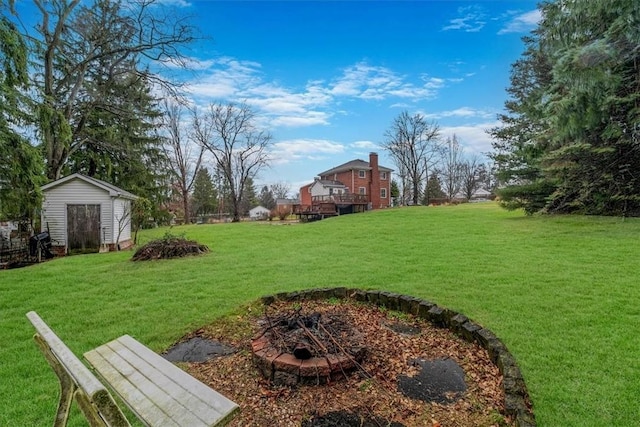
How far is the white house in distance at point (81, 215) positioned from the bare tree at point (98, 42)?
1.89 m

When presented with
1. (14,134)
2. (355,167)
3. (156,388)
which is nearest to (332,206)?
(355,167)

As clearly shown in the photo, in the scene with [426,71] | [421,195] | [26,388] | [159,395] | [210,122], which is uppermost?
[210,122]

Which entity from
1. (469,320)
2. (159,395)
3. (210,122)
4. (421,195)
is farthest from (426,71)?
(421,195)

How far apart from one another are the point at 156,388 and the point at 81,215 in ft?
42.5

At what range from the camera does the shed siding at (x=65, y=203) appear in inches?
464

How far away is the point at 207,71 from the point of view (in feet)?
44.7

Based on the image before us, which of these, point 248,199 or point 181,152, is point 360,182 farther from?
point 248,199

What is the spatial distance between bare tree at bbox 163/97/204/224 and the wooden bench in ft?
93.3

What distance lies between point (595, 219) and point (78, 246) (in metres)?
19.5

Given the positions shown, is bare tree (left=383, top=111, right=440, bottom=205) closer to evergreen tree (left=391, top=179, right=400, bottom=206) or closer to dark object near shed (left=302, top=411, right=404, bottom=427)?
evergreen tree (left=391, top=179, right=400, bottom=206)

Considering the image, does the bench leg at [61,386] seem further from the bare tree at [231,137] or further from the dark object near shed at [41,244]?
the bare tree at [231,137]

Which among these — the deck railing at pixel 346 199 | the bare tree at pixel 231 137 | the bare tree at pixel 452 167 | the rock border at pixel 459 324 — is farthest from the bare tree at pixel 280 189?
the rock border at pixel 459 324

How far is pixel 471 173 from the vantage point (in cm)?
4288

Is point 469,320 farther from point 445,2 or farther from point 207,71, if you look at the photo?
point 207,71
